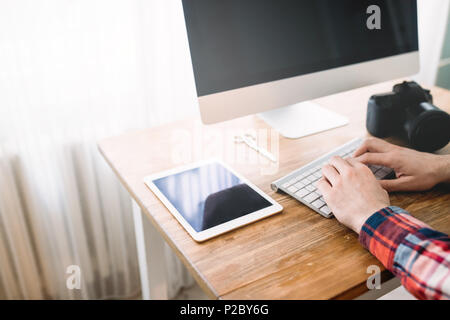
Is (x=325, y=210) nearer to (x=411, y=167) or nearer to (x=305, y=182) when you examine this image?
(x=305, y=182)

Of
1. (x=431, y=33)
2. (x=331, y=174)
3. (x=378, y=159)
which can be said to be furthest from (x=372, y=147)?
(x=431, y=33)

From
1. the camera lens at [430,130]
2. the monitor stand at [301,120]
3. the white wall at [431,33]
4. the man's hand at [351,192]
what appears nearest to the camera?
the man's hand at [351,192]

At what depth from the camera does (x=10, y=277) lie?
1225 millimetres

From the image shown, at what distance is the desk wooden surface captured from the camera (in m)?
0.56

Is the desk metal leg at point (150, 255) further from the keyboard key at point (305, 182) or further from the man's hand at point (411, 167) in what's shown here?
the man's hand at point (411, 167)

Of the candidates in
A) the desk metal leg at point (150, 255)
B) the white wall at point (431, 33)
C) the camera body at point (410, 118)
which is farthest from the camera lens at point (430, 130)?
the white wall at point (431, 33)

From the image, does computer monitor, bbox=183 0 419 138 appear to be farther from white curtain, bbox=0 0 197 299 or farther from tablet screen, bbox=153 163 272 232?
white curtain, bbox=0 0 197 299

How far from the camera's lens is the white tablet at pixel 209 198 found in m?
0.68

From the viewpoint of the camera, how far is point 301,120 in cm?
106

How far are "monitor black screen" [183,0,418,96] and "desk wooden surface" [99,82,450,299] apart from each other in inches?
7.1

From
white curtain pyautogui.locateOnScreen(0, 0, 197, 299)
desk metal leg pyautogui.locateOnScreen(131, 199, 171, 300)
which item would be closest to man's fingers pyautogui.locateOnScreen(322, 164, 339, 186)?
desk metal leg pyautogui.locateOnScreen(131, 199, 171, 300)

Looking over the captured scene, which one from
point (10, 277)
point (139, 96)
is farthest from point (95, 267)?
point (139, 96)

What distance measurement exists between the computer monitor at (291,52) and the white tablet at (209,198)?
0.12 metres
